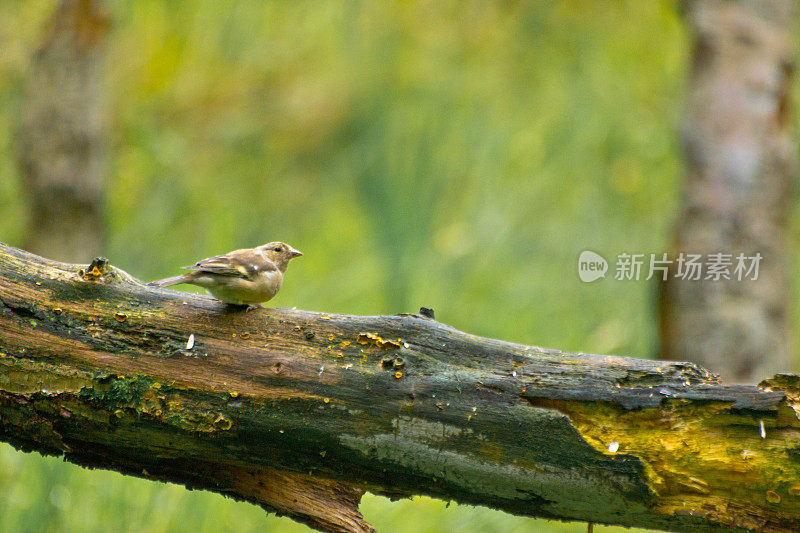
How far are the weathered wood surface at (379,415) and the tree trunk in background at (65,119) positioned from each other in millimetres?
2936

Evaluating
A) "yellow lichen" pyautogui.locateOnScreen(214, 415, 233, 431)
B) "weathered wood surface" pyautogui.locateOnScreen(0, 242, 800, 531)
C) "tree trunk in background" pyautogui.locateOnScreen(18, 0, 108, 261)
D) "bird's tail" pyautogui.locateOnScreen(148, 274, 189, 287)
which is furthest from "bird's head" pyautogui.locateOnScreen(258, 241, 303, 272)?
"tree trunk in background" pyautogui.locateOnScreen(18, 0, 108, 261)

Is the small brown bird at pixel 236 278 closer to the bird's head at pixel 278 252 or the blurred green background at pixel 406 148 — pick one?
the bird's head at pixel 278 252

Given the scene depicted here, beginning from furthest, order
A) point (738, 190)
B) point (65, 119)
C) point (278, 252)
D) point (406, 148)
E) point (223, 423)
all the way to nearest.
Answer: point (406, 148) < point (65, 119) < point (738, 190) < point (278, 252) < point (223, 423)

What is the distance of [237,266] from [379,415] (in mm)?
673

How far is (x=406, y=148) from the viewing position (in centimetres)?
712

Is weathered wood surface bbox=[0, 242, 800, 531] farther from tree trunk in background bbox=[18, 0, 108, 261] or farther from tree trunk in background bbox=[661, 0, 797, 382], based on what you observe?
tree trunk in background bbox=[18, 0, 108, 261]

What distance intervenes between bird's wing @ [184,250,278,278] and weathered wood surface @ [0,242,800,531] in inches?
10.8

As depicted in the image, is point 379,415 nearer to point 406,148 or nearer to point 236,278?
point 236,278

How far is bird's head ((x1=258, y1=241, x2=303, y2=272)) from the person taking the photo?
262cm

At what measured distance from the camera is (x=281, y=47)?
740 centimetres

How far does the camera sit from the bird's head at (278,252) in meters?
2.62

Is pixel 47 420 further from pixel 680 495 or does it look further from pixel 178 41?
pixel 178 41

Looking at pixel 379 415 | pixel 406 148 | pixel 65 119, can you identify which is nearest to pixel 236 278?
pixel 379 415

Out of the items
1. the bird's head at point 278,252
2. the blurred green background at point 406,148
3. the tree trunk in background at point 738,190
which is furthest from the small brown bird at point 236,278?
the blurred green background at point 406,148
